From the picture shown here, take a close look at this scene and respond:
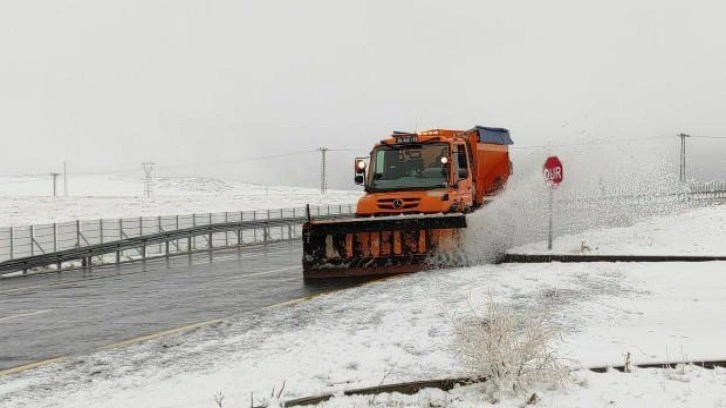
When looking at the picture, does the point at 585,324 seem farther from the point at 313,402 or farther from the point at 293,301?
the point at 293,301

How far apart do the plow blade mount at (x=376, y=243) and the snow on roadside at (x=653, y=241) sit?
2.91 m

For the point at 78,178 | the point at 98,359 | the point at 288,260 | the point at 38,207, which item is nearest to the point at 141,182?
the point at 78,178

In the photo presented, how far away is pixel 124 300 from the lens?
13.3 metres

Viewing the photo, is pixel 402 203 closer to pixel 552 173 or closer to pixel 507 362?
pixel 552 173

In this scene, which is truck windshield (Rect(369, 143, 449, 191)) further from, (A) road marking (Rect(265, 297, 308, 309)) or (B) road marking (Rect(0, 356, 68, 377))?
(B) road marking (Rect(0, 356, 68, 377))

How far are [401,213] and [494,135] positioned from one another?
197 inches

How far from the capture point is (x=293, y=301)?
38.6ft

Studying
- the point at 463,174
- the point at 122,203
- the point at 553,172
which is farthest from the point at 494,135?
the point at 122,203

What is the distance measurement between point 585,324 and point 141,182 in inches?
6730

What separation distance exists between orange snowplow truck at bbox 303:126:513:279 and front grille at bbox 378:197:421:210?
0.07 ft

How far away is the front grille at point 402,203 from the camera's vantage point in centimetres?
1514

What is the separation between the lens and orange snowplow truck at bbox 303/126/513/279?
1445 centimetres

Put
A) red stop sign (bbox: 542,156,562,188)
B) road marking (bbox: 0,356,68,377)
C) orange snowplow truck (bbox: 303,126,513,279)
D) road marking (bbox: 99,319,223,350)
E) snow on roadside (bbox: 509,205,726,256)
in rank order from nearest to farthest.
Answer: road marking (bbox: 0,356,68,377), road marking (bbox: 99,319,223,350), orange snowplow truck (bbox: 303,126,513,279), snow on roadside (bbox: 509,205,726,256), red stop sign (bbox: 542,156,562,188)

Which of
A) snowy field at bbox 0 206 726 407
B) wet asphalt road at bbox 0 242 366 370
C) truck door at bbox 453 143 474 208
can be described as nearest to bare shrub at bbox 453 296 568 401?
snowy field at bbox 0 206 726 407
